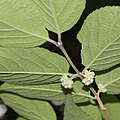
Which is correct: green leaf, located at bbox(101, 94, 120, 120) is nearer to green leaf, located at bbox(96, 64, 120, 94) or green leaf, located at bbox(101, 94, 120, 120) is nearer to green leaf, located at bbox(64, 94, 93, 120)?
green leaf, located at bbox(96, 64, 120, 94)

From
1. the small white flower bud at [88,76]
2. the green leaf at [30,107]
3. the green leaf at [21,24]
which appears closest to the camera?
the green leaf at [21,24]

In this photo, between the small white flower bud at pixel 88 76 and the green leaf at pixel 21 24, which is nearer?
the green leaf at pixel 21 24

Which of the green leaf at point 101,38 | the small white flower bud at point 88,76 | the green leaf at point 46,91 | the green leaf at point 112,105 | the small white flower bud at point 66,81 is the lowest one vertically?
the green leaf at point 112,105

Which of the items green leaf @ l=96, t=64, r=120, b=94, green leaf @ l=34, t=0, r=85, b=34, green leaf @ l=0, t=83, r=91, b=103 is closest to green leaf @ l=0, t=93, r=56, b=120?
green leaf @ l=0, t=83, r=91, b=103

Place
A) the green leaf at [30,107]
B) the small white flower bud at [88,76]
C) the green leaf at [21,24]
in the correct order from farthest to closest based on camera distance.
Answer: the green leaf at [30,107]
the small white flower bud at [88,76]
the green leaf at [21,24]

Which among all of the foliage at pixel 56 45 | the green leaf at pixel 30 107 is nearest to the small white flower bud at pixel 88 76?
the foliage at pixel 56 45

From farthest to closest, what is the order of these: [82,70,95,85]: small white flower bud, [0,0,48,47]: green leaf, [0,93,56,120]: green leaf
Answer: [0,93,56,120]: green leaf
[82,70,95,85]: small white flower bud
[0,0,48,47]: green leaf

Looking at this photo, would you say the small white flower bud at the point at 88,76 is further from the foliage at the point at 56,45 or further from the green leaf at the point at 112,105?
the green leaf at the point at 112,105

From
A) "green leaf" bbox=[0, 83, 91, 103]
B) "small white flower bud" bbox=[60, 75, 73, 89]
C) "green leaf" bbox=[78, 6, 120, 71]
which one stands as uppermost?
"green leaf" bbox=[78, 6, 120, 71]
